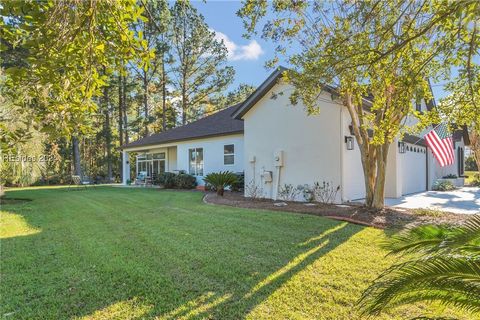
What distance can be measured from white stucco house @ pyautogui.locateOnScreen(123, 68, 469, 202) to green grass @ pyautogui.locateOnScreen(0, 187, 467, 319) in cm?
365

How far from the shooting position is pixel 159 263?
16.7 feet

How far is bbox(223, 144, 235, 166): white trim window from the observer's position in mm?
17797

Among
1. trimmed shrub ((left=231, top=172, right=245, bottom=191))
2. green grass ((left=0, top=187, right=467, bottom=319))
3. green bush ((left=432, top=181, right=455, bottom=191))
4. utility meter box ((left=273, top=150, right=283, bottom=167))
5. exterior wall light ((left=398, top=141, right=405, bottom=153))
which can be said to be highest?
exterior wall light ((left=398, top=141, right=405, bottom=153))

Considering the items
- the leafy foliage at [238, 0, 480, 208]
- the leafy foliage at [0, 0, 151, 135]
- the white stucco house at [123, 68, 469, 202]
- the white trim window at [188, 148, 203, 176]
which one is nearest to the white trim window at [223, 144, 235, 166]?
the white stucco house at [123, 68, 469, 202]

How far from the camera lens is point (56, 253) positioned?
5.80 meters

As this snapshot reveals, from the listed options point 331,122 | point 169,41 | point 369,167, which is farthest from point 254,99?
point 169,41

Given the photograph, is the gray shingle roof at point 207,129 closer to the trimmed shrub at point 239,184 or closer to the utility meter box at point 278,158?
the trimmed shrub at point 239,184

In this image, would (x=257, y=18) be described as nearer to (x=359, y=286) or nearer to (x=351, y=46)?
(x=351, y=46)

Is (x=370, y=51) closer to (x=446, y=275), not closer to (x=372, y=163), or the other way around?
(x=446, y=275)

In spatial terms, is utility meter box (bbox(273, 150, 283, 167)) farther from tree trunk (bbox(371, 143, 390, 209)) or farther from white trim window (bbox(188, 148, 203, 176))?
white trim window (bbox(188, 148, 203, 176))

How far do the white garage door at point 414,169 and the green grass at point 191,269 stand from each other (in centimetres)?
907

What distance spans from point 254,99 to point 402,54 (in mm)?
7637

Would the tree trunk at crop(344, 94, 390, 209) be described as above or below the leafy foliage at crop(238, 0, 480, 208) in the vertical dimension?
below

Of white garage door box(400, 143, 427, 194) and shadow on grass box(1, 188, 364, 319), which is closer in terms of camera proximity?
shadow on grass box(1, 188, 364, 319)
